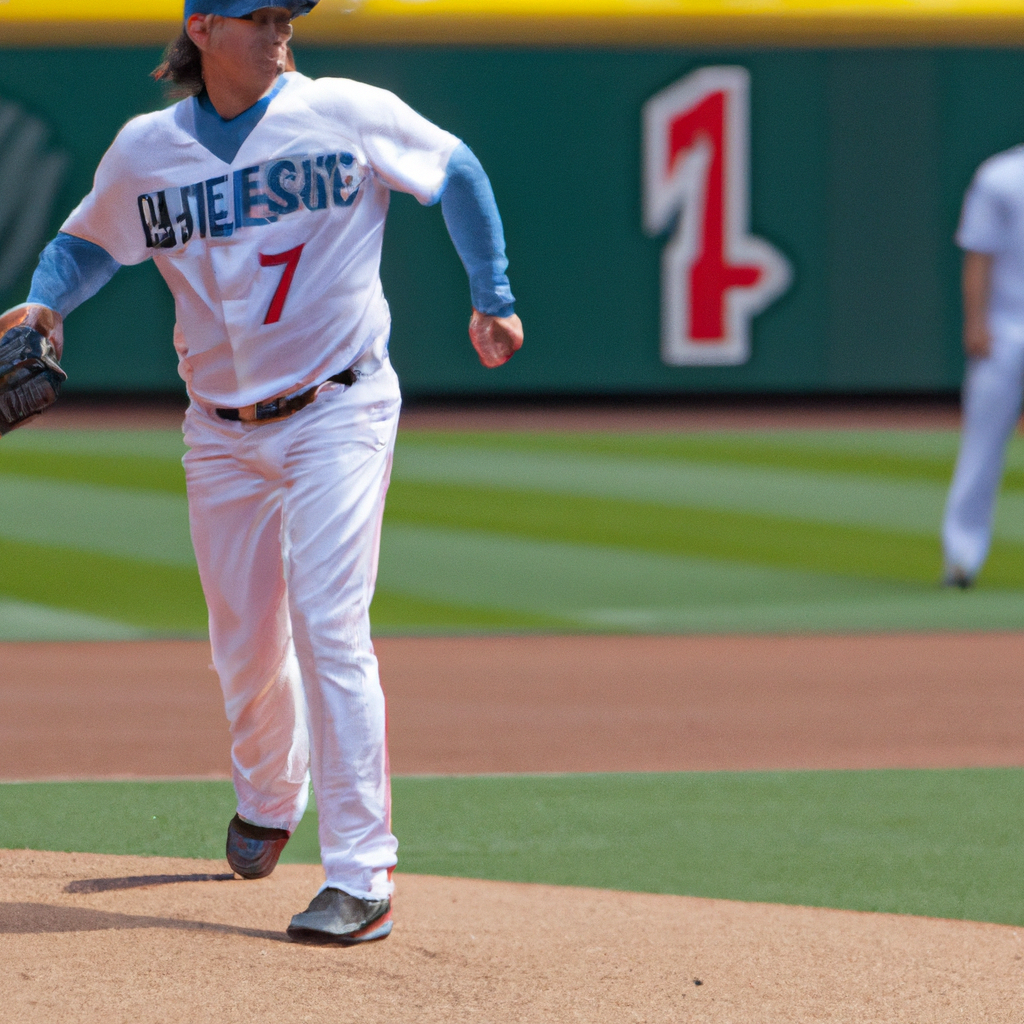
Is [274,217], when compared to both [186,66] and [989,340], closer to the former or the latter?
[186,66]

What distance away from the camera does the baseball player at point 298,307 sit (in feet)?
12.1

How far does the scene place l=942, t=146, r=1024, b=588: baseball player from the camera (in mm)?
8594

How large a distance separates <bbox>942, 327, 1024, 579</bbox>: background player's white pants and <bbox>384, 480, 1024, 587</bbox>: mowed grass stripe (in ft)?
1.23

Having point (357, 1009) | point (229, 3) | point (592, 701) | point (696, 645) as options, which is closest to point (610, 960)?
point (357, 1009)

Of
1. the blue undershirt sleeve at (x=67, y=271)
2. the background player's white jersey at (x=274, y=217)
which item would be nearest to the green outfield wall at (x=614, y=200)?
the blue undershirt sleeve at (x=67, y=271)

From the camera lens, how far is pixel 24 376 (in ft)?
12.2

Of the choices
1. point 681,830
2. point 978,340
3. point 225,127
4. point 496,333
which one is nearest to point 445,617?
point 978,340

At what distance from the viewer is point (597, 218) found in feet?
49.3

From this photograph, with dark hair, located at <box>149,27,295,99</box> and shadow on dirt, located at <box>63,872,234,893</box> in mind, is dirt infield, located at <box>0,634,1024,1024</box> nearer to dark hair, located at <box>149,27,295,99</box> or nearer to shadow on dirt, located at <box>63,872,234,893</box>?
shadow on dirt, located at <box>63,872,234,893</box>

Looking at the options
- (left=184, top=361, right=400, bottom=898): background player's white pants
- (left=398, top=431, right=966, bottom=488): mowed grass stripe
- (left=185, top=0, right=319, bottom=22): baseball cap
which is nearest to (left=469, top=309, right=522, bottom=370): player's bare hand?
(left=184, top=361, right=400, bottom=898): background player's white pants

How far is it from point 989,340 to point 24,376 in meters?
5.97

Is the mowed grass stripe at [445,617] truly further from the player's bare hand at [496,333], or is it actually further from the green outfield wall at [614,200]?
the green outfield wall at [614,200]

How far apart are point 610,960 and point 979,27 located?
41.6 feet

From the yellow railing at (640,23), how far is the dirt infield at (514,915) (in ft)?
29.8
